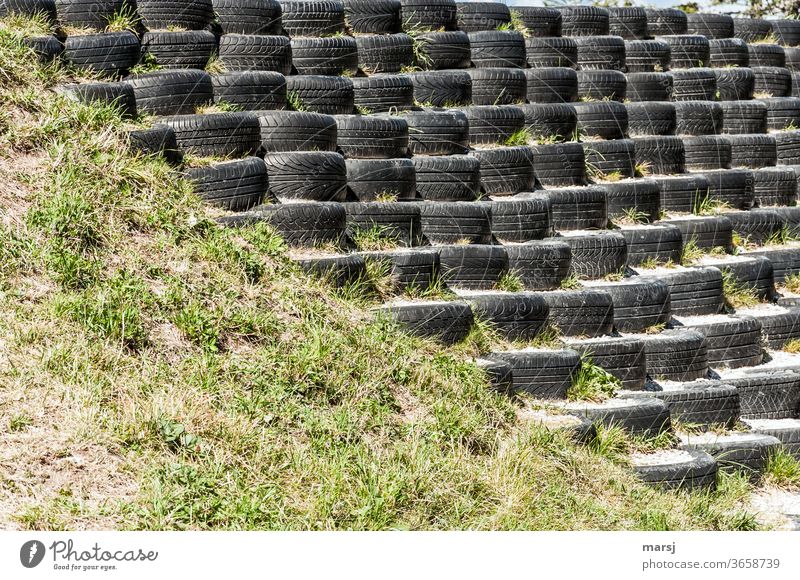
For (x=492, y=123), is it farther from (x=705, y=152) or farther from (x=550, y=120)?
(x=705, y=152)

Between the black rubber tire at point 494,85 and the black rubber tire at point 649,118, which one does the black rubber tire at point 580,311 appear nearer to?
the black rubber tire at point 494,85

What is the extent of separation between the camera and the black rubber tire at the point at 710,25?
10.6 m

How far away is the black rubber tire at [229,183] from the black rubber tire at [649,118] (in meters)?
3.80

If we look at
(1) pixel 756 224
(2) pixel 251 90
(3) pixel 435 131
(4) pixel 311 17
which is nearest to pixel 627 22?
(1) pixel 756 224

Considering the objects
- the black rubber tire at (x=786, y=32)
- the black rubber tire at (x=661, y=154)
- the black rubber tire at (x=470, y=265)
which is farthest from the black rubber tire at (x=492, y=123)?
the black rubber tire at (x=786, y=32)

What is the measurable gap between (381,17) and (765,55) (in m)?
4.55

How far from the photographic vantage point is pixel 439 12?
8.77 m

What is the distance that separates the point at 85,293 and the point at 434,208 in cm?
258

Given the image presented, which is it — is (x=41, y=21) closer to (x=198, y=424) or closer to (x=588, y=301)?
(x=198, y=424)

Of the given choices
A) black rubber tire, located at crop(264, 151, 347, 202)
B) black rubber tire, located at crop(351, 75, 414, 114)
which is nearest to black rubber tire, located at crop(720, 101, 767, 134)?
black rubber tire, located at crop(351, 75, 414, 114)

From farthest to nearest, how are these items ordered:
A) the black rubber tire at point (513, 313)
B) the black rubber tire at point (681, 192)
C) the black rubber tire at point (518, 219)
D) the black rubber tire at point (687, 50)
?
the black rubber tire at point (687, 50) → the black rubber tire at point (681, 192) → the black rubber tire at point (518, 219) → the black rubber tire at point (513, 313)

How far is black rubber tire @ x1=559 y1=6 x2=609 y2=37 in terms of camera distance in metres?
9.53

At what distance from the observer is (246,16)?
7848 millimetres
